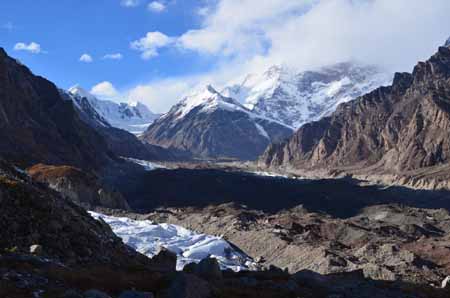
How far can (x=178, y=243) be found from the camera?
90.4 m

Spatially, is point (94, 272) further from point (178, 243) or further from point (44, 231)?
point (178, 243)

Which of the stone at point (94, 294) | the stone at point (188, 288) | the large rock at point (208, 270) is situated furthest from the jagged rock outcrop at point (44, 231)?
Answer: the stone at point (188, 288)

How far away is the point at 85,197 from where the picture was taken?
454 feet

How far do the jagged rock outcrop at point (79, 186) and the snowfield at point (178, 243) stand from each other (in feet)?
127

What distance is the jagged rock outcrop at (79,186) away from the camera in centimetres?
13500

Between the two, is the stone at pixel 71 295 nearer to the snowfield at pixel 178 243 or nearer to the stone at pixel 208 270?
the stone at pixel 208 270

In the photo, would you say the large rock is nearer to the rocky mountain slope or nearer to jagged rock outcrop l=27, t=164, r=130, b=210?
the rocky mountain slope

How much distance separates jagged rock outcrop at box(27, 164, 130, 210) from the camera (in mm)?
135000

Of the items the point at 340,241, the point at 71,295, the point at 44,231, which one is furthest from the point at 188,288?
the point at 340,241

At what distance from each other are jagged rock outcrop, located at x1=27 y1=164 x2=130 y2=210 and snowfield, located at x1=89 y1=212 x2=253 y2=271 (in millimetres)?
38581

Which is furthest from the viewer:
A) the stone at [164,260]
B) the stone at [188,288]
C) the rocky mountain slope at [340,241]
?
the rocky mountain slope at [340,241]

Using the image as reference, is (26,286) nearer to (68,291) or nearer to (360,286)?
(68,291)

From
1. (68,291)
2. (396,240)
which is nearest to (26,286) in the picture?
(68,291)

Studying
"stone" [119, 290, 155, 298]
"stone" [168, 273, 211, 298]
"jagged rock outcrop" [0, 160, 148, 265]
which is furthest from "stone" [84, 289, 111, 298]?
"jagged rock outcrop" [0, 160, 148, 265]
